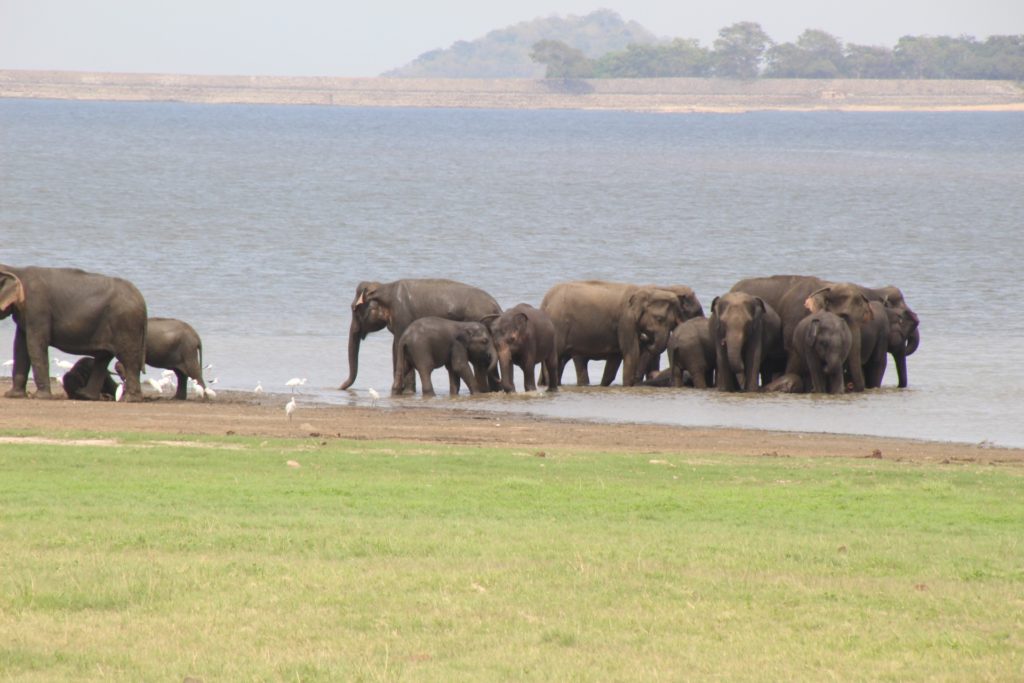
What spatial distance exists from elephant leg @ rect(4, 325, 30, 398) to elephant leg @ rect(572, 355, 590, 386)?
9079 mm

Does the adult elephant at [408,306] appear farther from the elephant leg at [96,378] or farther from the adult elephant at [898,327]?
the adult elephant at [898,327]

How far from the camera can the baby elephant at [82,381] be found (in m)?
22.0

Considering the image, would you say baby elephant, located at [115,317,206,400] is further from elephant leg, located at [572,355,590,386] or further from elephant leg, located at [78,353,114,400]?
elephant leg, located at [572,355,590,386]

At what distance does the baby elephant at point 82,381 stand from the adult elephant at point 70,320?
0.70 ft

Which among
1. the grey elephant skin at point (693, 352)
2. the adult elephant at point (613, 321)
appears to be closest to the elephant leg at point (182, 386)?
the adult elephant at point (613, 321)

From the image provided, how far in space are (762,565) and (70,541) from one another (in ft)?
13.0

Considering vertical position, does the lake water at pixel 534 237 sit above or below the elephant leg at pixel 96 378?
below

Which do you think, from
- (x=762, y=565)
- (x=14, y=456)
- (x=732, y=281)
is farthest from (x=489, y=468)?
(x=732, y=281)

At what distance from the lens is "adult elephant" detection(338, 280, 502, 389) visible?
84.6 feet

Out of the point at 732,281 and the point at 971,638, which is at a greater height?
the point at 971,638

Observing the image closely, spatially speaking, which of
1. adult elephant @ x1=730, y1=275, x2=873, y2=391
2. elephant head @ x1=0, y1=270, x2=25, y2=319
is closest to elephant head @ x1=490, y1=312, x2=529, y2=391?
adult elephant @ x1=730, y1=275, x2=873, y2=391

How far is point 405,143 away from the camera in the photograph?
496 ft

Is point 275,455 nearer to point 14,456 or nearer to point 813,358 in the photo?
point 14,456

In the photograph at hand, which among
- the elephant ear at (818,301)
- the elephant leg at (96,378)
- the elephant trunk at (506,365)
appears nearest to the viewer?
the elephant leg at (96,378)
